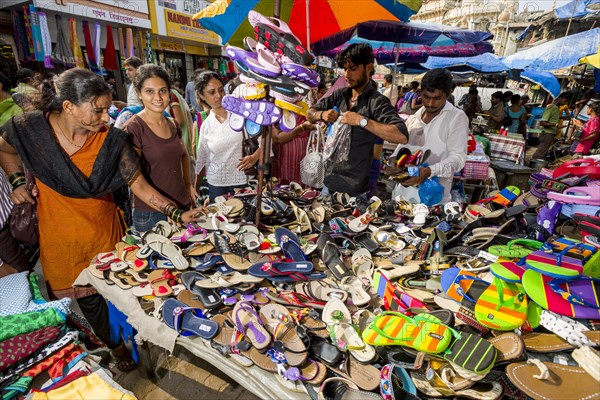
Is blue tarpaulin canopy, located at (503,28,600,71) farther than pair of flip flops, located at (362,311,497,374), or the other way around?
blue tarpaulin canopy, located at (503,28,600,71)

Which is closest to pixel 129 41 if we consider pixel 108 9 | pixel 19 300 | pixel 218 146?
pixel 108 9

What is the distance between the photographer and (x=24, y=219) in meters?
1.65

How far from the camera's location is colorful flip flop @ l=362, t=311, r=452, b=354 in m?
0.95

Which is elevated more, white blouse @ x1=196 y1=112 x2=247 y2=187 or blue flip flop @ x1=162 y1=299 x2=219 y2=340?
white blouse @ x1=196 y1=112 x2=247 y2=187

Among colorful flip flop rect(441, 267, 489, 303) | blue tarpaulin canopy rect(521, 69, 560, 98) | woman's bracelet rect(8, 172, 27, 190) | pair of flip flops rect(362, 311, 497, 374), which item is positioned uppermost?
blue tarpaulin canopy rect(521, 69, 560, 98)

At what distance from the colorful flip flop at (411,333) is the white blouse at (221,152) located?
1817mm

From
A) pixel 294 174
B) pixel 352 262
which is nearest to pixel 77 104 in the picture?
pixel 352 262

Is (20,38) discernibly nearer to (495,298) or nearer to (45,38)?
(45,38)

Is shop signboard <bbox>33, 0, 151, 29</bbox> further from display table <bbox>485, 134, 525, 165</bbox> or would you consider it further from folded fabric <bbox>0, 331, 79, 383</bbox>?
display table <bbox>485, 134, 525, 165</bbox>

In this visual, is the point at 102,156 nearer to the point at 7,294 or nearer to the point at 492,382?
the point at 7,294

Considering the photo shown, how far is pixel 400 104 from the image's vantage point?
828 centimetres

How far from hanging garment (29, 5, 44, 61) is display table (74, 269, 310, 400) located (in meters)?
7.69

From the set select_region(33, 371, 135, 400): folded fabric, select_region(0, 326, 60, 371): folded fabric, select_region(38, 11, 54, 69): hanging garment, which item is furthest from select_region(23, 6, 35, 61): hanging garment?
select_region(33, 371, 135, 400): folded fabric

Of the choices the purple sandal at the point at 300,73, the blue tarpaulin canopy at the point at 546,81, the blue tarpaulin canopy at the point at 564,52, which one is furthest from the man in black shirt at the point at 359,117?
the blue tarpaulin canopy at the point at 546,81
